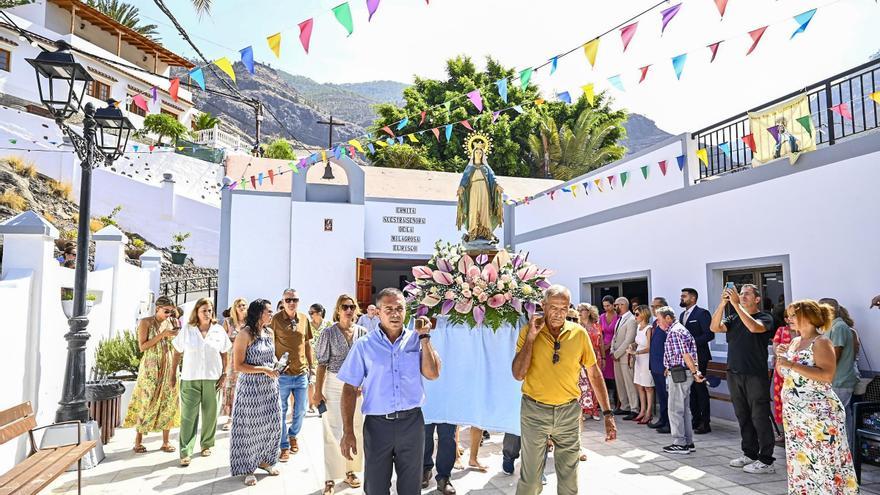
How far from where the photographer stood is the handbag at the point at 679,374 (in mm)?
6551

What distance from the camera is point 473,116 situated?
25906 millimetres

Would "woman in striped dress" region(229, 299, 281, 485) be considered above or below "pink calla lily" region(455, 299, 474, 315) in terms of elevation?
below

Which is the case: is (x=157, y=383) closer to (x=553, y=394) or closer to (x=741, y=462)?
(x=553, y=394)

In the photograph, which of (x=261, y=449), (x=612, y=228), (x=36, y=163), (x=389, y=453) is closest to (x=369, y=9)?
(x=389, y=453)

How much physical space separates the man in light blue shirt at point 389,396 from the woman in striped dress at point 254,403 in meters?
1.98

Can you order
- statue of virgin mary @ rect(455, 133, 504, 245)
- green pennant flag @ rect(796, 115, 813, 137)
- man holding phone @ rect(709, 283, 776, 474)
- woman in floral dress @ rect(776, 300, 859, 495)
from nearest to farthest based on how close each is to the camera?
woman in floral dress @ rect(776, 300, 859, 495), man holding phone @ rect(709, 283, 776, 474), statue of virgin mary @ rect(455, 133, 504, 245), green pennant flag @ rect(796, 115, 813, 137)

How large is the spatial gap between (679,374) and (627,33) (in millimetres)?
3826

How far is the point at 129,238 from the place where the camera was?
21422 millimetres

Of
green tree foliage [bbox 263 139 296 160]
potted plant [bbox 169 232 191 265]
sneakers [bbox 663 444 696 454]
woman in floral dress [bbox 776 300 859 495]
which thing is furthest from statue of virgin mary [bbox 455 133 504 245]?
green tree foliage [bbox 263 139 296 160]

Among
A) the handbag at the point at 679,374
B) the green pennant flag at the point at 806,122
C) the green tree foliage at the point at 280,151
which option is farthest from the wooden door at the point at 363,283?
the green tree foliage at the point at 280,151

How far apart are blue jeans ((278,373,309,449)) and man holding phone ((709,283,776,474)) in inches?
174

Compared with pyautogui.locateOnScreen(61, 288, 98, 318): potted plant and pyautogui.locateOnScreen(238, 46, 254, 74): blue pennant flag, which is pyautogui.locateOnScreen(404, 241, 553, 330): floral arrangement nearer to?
pyautogui.locateOnScreen(238, 46, 254, 74): blue pennant flag

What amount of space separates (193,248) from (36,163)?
6704 millimetres

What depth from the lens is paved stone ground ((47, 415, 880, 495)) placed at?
16.9ft
